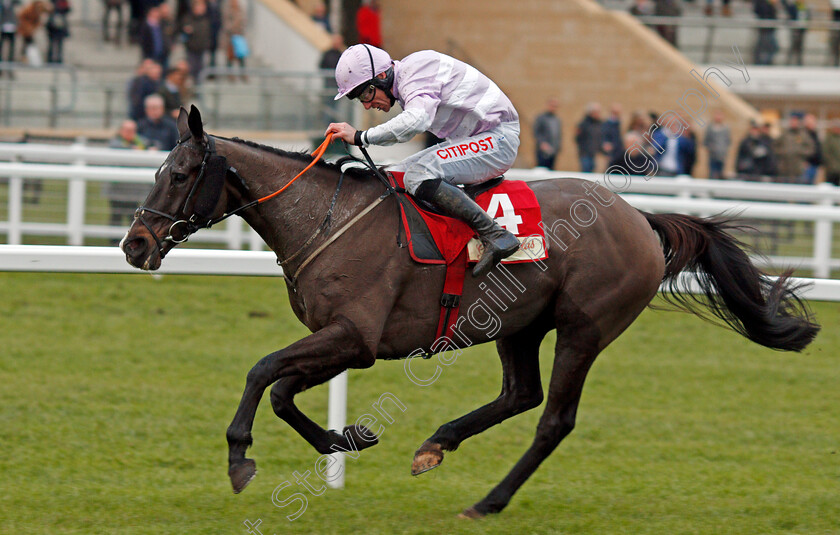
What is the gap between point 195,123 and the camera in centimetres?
390

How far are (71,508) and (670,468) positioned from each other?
277 centimetres

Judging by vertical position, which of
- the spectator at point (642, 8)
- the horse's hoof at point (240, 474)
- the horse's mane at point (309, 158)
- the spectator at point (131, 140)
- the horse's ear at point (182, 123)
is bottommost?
the horse's hoof at point (240, 474)

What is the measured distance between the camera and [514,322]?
441cm

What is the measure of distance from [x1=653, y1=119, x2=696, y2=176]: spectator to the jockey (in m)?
8.02

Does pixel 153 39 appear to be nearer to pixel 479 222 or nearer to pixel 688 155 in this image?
pixel 688 155

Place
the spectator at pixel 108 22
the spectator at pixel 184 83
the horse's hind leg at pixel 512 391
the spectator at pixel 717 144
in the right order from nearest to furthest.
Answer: the horse's hind leg at pixel 512 391
the spectator at pixel 184 83
the spectator at pixel 717 144
the spectator at pixel 108 22

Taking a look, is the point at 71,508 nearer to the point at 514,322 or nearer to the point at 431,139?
the point at 514,322

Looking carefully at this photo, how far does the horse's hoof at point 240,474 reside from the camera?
3770mm

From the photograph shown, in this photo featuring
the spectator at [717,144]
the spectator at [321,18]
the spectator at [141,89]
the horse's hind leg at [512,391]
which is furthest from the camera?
the spectator at [321,18]

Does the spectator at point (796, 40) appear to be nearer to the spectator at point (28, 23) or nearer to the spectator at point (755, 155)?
the spectator at point (755, 155)

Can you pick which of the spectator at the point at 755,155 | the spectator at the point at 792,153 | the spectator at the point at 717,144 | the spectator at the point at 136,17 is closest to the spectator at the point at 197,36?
the spectator at the point at 136,17

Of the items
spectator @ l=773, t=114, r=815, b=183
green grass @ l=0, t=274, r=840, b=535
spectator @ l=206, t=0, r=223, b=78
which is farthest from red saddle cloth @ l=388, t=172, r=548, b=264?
spectator @ l=206, t=0, r=223, b=78

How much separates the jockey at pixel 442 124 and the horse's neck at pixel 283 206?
255 mm

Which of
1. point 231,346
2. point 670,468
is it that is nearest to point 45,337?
point 231,346
